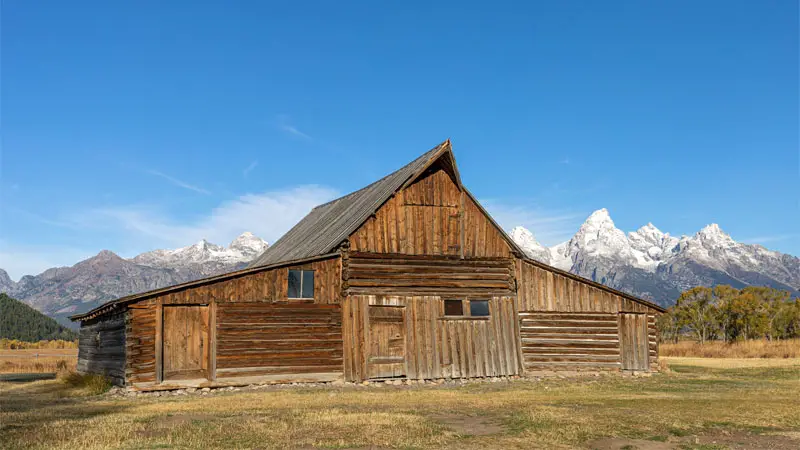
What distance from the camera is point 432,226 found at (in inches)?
1134

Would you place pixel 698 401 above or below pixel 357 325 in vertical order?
below

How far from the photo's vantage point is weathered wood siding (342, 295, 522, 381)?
26.8 meters

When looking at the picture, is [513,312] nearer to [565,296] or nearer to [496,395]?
[565,296]

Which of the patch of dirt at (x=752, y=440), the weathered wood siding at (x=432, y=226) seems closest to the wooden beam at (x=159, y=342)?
the weathered wood siding at (x=432, y=226)

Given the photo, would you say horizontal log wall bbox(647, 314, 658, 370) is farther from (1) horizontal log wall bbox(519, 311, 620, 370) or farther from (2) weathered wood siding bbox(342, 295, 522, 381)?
(2) weathered wood siding bbox(342, 295, 522, 381)

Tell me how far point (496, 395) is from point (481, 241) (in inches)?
346

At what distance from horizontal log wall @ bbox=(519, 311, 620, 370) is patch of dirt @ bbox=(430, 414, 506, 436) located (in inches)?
517

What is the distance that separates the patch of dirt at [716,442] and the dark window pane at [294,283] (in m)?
15.0

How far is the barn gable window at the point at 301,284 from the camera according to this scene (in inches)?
1031

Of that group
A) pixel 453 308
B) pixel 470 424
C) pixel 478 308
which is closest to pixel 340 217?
pixel 453 308

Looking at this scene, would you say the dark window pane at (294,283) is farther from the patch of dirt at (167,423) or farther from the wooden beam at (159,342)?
the patch of dirt at (167,423)

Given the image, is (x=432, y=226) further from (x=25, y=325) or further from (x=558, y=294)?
(x=25, y=325)

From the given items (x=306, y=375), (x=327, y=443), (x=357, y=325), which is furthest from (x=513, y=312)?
(x=327, y=443)

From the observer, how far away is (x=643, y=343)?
3080 cm
